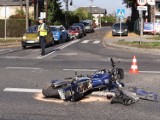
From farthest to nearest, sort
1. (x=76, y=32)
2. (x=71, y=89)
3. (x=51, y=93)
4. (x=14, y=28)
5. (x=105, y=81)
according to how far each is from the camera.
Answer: (x=76, y=32) < (x=14, y=28) < (x=105, y=81) < (x=51, y=93) < (x=71, y=89)

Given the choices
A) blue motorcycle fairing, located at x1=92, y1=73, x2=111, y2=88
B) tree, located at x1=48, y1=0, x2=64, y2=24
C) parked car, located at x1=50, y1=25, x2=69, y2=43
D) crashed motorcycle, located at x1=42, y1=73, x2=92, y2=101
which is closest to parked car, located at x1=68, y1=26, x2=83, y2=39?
parked car, located at x1=50, y1=25, x2=69, y2=43

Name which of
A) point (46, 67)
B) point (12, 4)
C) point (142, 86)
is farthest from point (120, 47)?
point (12, 4)

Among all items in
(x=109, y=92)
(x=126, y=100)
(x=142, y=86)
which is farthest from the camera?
(x=142, y=86)

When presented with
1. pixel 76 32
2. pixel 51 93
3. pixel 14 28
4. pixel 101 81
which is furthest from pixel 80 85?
pixel 76 32

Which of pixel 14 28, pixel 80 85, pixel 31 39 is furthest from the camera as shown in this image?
pixel 14 28

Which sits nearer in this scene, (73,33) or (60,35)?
(60,35)

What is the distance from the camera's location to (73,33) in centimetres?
4378

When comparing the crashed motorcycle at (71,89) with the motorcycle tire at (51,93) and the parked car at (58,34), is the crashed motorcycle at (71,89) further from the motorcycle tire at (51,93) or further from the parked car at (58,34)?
the parked car at (58,34)

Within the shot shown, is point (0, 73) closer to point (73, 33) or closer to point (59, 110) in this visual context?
point (59, 110)

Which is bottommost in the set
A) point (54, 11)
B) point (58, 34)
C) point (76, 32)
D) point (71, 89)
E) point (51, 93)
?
point (51, 93)

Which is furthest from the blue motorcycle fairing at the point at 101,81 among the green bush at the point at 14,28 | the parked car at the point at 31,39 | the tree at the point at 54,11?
the tree at the point at 54,11

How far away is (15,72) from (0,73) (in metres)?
0.52

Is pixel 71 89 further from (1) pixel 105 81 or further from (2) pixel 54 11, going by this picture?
(2) pixel 54 11

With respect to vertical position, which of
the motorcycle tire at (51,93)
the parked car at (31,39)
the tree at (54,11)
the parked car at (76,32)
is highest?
the tree at (54,11)
